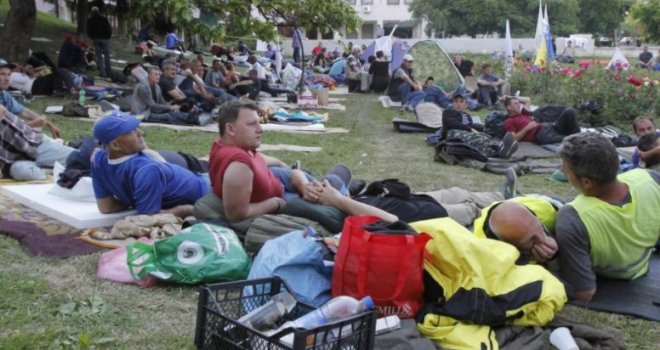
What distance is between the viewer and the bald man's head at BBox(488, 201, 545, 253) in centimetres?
365

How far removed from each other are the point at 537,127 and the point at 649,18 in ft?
90.4

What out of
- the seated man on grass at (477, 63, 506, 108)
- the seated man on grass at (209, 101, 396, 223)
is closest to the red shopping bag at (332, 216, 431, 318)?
the seated man on grass at (209, 101, 396, 223)

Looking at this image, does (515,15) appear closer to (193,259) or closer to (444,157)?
(444,157)

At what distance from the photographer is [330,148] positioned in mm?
9477

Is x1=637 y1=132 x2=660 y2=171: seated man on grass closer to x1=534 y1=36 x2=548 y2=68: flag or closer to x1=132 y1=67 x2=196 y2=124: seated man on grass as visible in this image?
x1=132 y1=67 x2=196 y2=124: seated man on grass

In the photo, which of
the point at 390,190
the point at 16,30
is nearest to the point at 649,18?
the point at 16,30

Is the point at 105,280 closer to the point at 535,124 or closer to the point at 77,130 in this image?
the point at 77,130

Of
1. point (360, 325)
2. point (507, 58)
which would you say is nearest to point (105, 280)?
point (360, 325)

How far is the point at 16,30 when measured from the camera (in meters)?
13.9

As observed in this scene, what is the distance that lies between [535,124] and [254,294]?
754 centimetres

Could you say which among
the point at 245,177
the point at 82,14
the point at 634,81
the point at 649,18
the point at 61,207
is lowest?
the point at 61,207

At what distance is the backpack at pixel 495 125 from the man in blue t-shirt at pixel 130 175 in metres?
6.07

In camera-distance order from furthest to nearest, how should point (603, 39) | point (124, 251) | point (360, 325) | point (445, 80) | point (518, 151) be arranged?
point (603, 39), point (445, 80), point (518, 151), point (124, 251), point (360, 325)

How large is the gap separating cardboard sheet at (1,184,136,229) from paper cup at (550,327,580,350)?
10.3 ft
